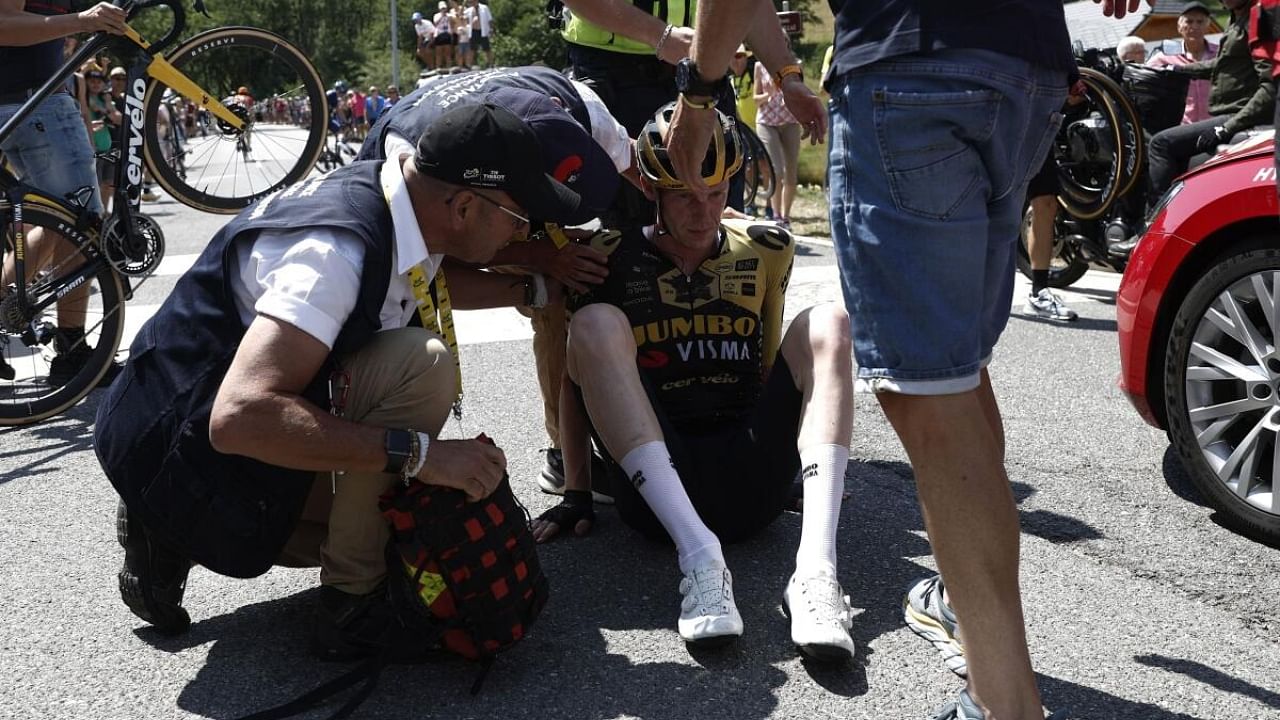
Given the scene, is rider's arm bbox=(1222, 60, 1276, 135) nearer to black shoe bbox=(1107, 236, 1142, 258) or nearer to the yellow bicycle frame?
black shoe bbox=(1107, 236, 1142, 258)

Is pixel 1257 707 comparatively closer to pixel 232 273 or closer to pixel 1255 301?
pixel 1255 301

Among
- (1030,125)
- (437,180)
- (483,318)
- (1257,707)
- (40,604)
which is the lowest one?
(483,318)

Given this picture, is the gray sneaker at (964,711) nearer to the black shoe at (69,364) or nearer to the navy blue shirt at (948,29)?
the navy blue shirt at (948,29)

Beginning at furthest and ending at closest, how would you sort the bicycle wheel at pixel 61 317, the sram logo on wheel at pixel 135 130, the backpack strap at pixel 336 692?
the sram logo on wheel at pixel 135 130 < the bicycle wheel at pixel 61 317 < the backpack strap at pixel 336 692

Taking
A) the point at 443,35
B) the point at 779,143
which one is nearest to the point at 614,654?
the point at 779,143

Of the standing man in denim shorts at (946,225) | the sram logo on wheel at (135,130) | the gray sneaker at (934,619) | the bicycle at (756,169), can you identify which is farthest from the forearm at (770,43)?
the bicycle at (756,169)

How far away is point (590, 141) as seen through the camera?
3.28 metres

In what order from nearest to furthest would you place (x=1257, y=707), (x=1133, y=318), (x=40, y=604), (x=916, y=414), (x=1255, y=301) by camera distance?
(x=916, y=414) → (x=1257, y=707) → (x=40, y=604) → (x=1255, y=301) → (x=1133, y=318)

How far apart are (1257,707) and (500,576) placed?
5.20 feet

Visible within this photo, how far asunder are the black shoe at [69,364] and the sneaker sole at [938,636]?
A: 3593mm

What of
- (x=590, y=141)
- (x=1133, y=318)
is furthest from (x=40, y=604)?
(x=1133, y=318)

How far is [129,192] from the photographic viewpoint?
5.84 metres

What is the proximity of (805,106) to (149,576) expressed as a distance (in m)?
2.00

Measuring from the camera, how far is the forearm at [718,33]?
93.0 inches
